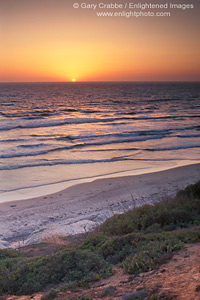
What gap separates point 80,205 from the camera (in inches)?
412

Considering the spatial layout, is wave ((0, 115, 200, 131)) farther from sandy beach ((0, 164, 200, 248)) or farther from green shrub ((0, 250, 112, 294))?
green shrub ((0, 250, 112, 294))

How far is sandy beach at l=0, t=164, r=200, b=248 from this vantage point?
26.7ft

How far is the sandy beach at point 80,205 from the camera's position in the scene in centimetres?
815

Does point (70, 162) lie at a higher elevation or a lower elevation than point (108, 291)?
lower

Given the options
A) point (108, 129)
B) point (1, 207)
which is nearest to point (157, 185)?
point (1, 207)

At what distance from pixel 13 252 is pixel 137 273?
2986 millimetres

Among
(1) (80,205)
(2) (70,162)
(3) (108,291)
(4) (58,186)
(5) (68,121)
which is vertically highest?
(5) (68,121)

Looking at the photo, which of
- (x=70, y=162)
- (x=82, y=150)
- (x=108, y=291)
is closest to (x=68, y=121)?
(x=82, y=150)

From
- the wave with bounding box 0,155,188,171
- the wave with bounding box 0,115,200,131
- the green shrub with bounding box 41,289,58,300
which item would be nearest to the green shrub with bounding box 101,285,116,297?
the green shrub with bounding box 41,289,58,300

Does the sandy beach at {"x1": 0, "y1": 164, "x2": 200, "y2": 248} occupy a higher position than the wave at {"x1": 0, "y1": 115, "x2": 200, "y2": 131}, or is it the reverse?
the wave at {"x1": 0, "y1": 115, "x2": 200, "y2": 131}

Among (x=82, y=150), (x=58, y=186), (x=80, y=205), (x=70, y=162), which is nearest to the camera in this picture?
(x=80, y=205)

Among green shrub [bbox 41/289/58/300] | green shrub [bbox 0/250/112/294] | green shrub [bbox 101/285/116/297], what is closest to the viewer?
green shrub [bbox 101/285/116/297]

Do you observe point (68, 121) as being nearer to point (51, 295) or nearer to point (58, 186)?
point (58, 186)

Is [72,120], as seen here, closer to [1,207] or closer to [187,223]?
[1,207]
